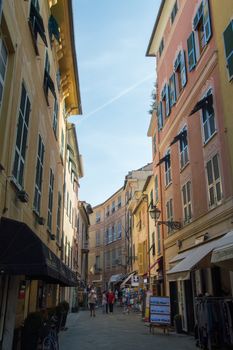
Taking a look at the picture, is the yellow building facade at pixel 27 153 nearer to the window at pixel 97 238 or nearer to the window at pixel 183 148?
the window at pixel 183 148

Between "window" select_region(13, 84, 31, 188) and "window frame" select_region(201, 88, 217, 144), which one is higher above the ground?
"window frame" select_region(201, 88, 217, 144)

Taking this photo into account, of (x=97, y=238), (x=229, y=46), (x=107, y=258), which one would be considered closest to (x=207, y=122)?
(x=229, y=46)

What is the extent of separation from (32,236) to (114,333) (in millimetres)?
11691

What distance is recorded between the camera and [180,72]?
64.5ft

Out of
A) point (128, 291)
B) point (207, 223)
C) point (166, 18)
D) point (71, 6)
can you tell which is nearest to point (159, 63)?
point (166, 18)

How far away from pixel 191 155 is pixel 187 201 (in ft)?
6.80

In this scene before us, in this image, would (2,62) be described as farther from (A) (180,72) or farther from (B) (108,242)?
(B) (108,242)

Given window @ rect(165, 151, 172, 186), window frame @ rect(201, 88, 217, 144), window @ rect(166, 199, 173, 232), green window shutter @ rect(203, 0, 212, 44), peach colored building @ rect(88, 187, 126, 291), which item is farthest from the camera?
peach colored building @ rect(88, 187, 126, 291)

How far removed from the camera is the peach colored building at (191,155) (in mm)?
13539

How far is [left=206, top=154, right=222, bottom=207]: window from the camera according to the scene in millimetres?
13683

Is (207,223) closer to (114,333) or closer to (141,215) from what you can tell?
(114,333)

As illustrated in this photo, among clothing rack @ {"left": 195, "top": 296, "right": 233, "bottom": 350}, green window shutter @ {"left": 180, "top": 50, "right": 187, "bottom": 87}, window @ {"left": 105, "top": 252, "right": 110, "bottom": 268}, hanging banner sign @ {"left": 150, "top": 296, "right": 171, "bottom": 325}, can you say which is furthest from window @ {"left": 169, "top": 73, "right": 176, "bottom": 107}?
window @ {"left": 105, "top": 252, "right": 110, "bottom": 268}

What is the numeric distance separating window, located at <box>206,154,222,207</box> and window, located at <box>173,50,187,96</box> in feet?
17.1

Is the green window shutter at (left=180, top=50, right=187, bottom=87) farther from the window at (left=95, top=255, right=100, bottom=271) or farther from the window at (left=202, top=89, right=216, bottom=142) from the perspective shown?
the window at (left=95, top=255, right=100, bottom=271)
